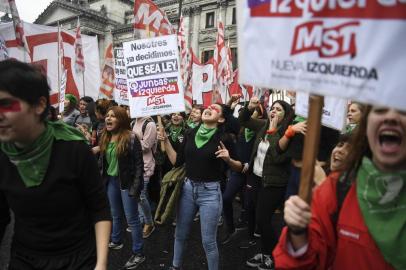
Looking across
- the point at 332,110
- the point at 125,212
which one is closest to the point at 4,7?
the point at 125,212

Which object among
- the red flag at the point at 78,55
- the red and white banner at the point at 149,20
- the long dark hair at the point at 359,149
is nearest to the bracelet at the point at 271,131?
the red and white banner at the point at 149,20

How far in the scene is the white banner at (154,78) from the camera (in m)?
3.87

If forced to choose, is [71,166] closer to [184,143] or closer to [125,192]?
[184,143]

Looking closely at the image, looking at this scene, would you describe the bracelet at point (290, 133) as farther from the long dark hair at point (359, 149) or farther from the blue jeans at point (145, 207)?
the blue jeans at point (145, 207)

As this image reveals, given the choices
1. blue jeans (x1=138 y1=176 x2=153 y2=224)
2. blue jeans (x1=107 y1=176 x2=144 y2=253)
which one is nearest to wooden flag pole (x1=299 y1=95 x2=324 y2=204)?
blue jeans (x1=107 y1=176 x2=144 y2=253)

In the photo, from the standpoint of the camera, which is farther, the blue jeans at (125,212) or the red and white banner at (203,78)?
the red and white banner at (203,78)

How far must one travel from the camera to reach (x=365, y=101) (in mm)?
1124

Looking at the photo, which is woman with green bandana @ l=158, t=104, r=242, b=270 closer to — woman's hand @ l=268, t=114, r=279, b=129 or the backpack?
the backpack

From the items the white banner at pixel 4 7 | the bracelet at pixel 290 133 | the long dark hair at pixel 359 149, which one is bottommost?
the bracelet at pixel 290 133

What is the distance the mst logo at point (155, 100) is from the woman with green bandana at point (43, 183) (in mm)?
1992

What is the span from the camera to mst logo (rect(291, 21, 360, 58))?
116 cm

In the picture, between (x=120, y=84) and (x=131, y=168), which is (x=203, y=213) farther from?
(x=120, y=84)

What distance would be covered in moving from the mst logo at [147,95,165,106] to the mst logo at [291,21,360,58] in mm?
2717

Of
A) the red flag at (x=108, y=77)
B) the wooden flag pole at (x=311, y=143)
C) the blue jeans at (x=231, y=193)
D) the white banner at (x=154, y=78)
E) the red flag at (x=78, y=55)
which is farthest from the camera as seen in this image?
the red flag at (x=108, y=77)
